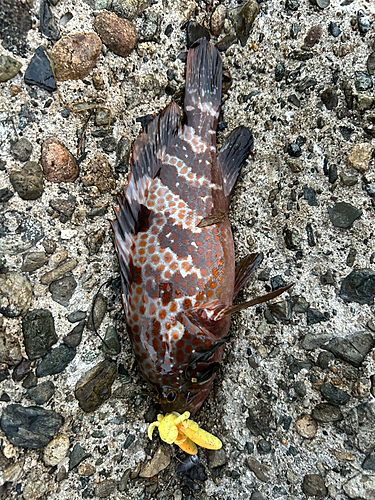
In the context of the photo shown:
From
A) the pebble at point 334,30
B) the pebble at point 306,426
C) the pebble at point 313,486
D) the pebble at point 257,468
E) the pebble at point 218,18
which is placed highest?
the pebble at point 218,18

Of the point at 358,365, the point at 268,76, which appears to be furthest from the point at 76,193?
the point at 358,365

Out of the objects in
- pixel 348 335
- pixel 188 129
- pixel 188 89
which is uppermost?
pixel 188 89

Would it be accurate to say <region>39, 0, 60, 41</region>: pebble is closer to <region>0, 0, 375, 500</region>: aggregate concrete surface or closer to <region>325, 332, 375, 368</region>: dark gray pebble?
<region>0, 0, 375, 500</region>: aggregate concrete surface

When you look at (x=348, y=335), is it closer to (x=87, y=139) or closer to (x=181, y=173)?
(x=181, y=173)

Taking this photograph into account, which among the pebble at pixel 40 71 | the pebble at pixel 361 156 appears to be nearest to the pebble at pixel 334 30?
the pebble at pixel 361 156

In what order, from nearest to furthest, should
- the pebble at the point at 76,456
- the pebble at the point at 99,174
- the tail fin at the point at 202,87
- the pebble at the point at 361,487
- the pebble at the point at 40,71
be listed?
the pebble at the point at 361,487 < the pebble at the point at 40,71 < the pebble at the point at 76,456 < the pebble at the point at 99,174 < the tail fin at the point at 202,87

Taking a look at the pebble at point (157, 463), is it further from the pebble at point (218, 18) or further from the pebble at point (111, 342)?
the pebble at point (218, 18)

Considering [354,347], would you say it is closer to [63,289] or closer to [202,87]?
[63,289]

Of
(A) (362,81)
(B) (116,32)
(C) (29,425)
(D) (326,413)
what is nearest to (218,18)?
(B) (116,32)

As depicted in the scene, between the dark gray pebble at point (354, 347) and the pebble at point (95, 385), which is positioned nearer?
the dark gray pebble at point (354, 347)
